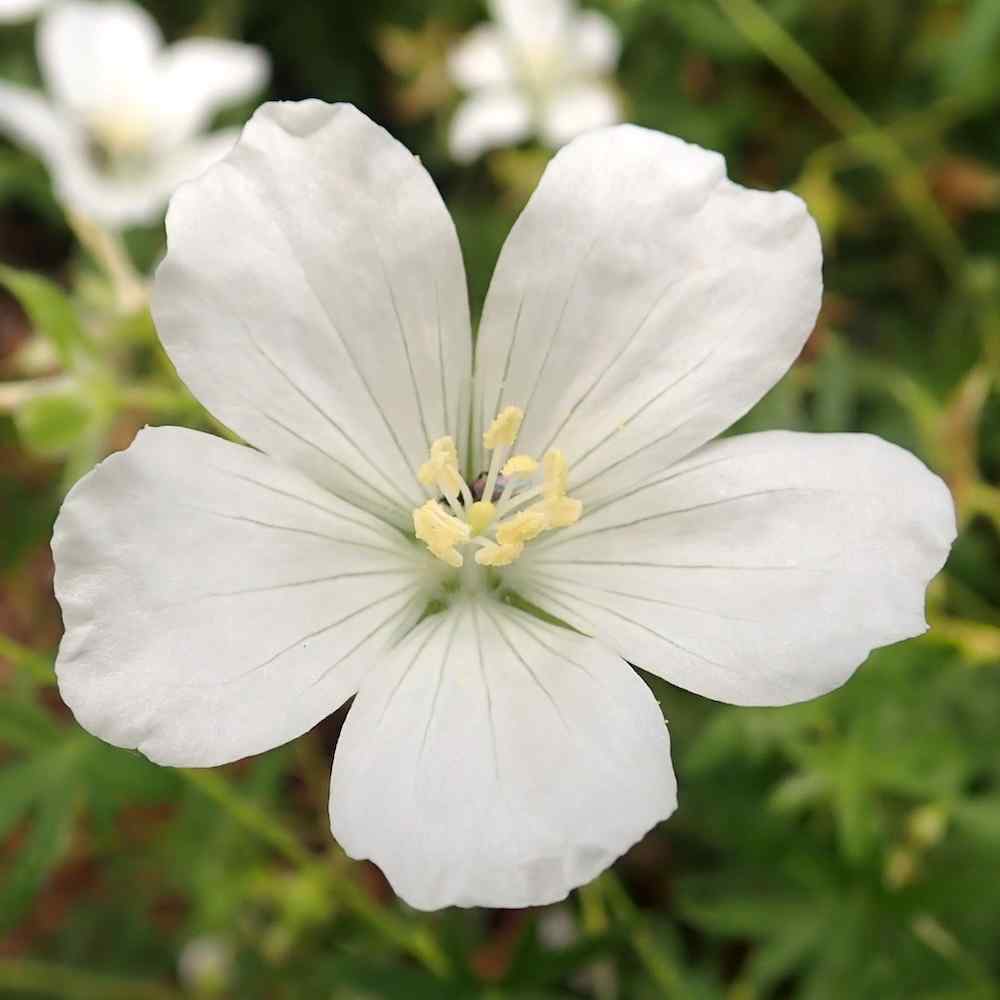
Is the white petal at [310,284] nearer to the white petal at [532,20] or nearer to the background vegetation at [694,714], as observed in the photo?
the background vegetation at [694,714]

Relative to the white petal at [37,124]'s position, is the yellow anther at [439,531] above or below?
above

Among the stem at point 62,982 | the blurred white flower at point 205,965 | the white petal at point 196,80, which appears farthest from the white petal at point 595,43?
the stem at point 62,982

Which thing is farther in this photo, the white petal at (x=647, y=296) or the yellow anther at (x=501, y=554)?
the yellow anther at (x=501, y=554)

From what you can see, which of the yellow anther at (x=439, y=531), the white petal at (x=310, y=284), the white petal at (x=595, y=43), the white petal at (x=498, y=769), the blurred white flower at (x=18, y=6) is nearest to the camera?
the white petal at (x=498, y=769)

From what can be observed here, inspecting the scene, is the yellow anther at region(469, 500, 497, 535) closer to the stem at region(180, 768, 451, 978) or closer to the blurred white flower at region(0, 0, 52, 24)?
the stem at region(180, 768, 451, 978)

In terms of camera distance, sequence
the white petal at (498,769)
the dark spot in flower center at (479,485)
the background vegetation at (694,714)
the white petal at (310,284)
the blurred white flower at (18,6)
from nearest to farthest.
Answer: the white petal at (498,769) < the white petal at (310,284) < the dark spot in flower center at (479,485) < the background vegetation at (694,714) < the blurred white flower at (18,6)

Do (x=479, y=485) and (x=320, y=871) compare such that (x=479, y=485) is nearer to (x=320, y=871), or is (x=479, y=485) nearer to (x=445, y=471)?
(x=445, y=471)
